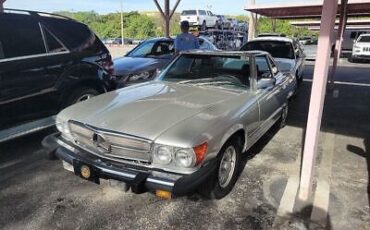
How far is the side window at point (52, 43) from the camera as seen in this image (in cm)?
499

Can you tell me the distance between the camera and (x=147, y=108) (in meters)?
3.58

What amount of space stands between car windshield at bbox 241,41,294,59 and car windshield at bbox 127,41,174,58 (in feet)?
7.47

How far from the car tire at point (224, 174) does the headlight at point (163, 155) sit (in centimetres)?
48

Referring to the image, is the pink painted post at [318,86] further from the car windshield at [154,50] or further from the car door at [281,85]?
the car windshield at [154,50]

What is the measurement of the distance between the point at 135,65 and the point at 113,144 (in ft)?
16.5

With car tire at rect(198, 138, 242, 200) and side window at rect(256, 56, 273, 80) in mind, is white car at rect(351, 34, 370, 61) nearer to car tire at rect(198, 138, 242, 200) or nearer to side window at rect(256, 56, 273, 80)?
side window at rect(256, 56, 273, 80)

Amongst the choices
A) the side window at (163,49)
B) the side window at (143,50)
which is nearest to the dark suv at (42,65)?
the side window at (143,50)

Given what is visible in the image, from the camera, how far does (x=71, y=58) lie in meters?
5.25

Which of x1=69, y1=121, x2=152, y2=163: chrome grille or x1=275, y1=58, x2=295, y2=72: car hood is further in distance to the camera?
x1=275, y1=58, x2=295, y2=72: car hood

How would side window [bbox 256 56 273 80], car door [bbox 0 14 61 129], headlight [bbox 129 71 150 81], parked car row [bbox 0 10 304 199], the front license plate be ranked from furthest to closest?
headlight [bbox 129 71 150 81] → side window [bbox 256 56 273 80] → car door [bbox 0 14 61 129] → the front license plate → parked car row [bbox 0 10 304 199]

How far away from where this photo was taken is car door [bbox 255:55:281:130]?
4.45 metres

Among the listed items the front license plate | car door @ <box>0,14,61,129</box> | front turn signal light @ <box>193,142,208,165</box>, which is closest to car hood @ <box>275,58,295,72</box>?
car door @ <box>0,14,61,129</box>

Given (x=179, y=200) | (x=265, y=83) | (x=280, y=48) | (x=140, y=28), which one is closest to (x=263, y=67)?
(x=265, y=83)

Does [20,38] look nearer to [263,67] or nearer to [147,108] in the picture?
[147,108]
